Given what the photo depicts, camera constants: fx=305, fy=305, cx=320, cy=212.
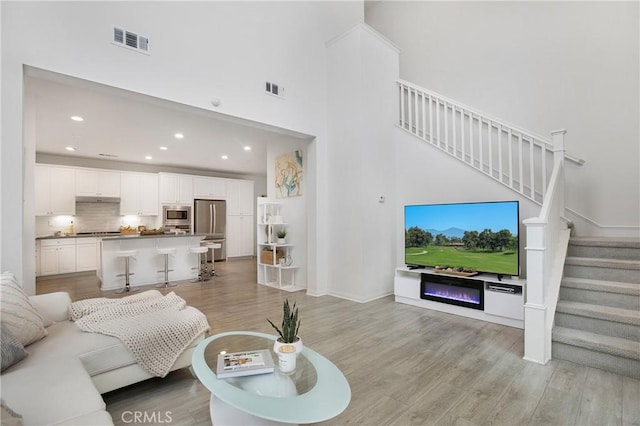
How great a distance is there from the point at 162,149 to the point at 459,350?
6.70 metres

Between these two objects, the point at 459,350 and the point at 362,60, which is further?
the point at 362,60

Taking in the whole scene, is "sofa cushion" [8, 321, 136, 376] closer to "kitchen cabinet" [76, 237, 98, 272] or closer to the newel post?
the newel post

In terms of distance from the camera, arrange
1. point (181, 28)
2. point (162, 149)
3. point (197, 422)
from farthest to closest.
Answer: point (162, 149) < point (181, 28) < point (197, 422)

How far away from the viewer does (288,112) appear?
4426mm

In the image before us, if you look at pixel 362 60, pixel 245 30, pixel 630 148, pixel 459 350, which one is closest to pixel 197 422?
pixel 459 350

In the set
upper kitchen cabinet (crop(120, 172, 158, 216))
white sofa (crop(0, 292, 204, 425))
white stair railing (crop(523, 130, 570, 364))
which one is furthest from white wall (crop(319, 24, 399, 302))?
upper kitchen cabinet (crop(120, 172, 158, 216))

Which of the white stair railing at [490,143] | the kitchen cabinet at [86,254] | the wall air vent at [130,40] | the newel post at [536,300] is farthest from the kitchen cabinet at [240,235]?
the newel post at [536,300]

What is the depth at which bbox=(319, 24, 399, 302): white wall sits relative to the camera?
14.5ft

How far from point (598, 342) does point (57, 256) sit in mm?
8842

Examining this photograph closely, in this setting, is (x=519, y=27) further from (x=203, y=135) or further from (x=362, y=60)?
(x=203, y=135)

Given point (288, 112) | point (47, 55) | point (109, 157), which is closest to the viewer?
point (47, 55)

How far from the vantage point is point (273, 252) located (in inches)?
213

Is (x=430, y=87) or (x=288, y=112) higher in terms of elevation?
(x=430, y=87)

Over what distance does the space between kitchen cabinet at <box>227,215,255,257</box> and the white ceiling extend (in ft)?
6.43
